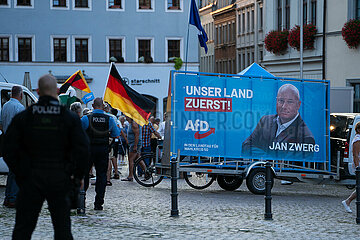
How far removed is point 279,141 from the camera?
19.1 m

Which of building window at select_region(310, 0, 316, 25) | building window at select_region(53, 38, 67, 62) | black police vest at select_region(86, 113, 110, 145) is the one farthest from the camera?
building window at select_region(53, 38, 67, 62)

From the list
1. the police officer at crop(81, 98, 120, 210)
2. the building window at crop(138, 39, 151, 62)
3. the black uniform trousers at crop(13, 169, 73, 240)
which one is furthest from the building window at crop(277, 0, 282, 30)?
the black uniform trousers at crop(13, 169, 73, 240)

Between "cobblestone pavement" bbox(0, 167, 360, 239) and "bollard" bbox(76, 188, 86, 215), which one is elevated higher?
"bollard" bbox(76, 188, 86, 215)

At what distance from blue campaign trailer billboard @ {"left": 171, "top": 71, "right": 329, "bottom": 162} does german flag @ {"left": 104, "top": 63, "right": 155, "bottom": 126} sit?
3.36 meters

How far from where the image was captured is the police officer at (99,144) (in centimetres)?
1342

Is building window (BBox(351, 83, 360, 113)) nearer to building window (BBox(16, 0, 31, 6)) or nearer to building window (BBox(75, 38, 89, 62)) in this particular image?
building window (BBox(75, 38, 89, 62))

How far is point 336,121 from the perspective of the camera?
2042 cm

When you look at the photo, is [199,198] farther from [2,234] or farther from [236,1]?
[236,1]

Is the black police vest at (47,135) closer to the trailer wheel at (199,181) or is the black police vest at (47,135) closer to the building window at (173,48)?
the trailer wheel at (199,181)

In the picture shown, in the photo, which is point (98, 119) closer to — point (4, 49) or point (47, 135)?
point (47, 135)

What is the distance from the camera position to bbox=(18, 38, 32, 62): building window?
Result: 157 feet

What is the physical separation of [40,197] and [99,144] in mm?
6319

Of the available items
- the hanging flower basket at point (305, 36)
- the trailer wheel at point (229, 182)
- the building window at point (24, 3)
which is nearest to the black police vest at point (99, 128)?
the trailer wheel at point (229, 182)

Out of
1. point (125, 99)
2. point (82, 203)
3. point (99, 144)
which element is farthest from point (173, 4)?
point (82, 203)
